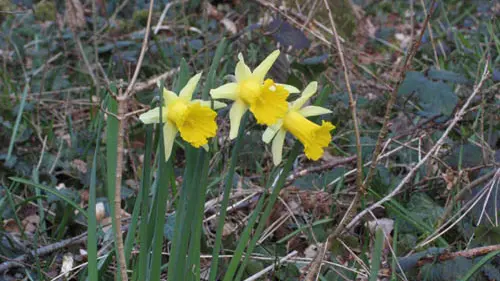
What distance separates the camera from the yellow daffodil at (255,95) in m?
1.25

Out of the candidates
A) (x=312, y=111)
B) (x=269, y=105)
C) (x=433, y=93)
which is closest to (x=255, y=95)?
(x=269, y=105)

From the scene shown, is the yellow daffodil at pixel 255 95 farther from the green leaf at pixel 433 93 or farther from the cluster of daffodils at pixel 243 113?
the green leaf at pixel 433 93

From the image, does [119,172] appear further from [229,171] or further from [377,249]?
[377,249]

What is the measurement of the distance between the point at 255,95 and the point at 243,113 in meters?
0.06

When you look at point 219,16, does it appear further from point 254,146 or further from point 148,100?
point 254,146

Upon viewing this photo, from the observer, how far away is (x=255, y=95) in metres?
1.27

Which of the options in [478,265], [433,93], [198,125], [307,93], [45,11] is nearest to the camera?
[198,125]

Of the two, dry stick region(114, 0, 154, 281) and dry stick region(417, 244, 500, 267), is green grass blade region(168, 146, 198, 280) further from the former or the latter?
dry stick region(417, 244, 500, 267)

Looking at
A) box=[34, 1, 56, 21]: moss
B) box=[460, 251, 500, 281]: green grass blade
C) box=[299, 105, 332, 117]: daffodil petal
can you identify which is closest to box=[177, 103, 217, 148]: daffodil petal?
box=[299, 105, 332, 117]: daffodil petal

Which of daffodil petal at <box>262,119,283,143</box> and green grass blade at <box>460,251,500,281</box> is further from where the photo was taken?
green grass blade at <box>460,251,500,281</box>

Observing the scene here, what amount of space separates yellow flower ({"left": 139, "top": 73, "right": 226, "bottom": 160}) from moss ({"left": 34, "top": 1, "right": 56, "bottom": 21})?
246 centimetres

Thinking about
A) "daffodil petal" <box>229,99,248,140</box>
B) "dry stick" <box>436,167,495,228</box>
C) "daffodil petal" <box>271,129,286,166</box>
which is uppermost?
"daffodil petal" <box>229,99,248,140</box>

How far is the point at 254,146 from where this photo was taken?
2.37m

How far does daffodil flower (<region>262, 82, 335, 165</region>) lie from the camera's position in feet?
4.25
